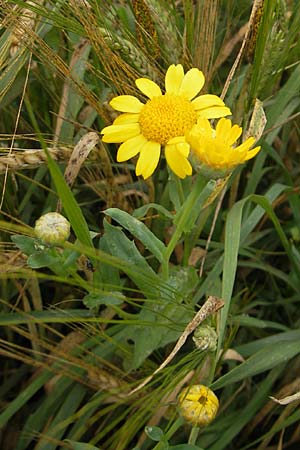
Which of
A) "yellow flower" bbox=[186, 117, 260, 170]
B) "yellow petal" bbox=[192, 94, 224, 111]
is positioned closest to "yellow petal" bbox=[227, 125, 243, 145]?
"yellow flower" bbox=[186, 117, 260, 170]

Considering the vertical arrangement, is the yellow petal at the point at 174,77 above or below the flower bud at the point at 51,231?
above

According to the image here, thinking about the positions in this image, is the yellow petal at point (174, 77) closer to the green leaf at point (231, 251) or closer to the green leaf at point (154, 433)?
the green leaf at point (231, 251)

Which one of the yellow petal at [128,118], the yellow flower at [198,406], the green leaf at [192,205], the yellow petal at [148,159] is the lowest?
the yellow flower at [198,406]

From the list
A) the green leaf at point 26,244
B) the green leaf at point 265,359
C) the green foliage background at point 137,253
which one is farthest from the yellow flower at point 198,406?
the green leaf at point 26,244

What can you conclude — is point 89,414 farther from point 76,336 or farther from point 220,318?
point 220,318

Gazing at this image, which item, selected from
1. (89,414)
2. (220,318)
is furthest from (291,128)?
(89,414)

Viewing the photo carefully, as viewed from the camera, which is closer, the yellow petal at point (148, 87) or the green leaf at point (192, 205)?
the green leaf at point (192, 205)

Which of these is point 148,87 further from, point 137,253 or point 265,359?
point 265,359
